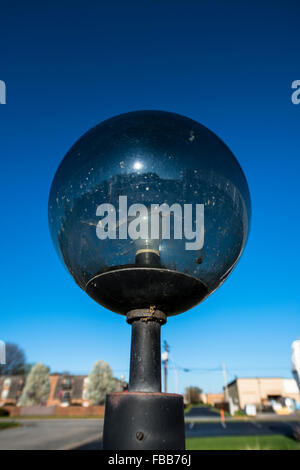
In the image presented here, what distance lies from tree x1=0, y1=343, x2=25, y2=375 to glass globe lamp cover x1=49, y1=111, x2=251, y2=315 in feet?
137

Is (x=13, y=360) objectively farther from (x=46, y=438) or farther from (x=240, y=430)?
(x=240, y=430)

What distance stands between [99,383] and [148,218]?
156ft

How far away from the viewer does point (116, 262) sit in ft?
4.29

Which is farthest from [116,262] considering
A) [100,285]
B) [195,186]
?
[195,186]

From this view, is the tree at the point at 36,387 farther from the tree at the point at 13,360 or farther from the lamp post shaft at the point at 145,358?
the lamp post shaft at the point at 145,358

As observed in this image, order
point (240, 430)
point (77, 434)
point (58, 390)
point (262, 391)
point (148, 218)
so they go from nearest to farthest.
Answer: point (148, 218)
point (77, 434)
point (240, 430)
point (262, 391)
point (58, 390)

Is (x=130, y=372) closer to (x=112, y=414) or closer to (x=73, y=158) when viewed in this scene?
(x=112, y=414)

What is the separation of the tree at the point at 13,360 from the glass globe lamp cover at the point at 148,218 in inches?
1647

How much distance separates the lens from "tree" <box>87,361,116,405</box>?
42.4 m

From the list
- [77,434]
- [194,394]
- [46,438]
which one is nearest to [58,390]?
[194,394]

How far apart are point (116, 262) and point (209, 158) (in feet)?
2.20

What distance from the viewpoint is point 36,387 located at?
45188mm

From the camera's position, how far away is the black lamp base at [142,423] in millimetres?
1021

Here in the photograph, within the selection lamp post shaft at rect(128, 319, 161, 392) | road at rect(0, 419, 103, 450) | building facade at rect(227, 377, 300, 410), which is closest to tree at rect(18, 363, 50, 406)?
road at rect(0, 419, 103, 450)
